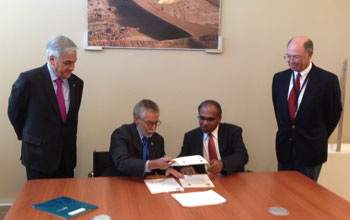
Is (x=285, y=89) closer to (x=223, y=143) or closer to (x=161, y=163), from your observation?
(x=223, y=143)

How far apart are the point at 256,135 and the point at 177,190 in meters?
1.90

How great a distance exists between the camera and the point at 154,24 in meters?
3.40

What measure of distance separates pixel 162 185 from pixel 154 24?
1.83 m

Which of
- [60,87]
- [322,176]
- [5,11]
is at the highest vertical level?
[5,11]

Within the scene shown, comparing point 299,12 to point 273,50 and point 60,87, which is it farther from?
point 60,87

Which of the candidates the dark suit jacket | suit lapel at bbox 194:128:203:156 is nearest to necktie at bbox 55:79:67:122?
the dark suit jacket

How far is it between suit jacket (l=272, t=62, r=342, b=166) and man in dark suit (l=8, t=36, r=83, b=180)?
1880 mm

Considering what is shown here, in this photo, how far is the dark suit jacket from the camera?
231 cm

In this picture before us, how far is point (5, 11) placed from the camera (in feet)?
10.4

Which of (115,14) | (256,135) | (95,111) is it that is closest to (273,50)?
(256,135)

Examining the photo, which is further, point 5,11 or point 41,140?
point 5,11

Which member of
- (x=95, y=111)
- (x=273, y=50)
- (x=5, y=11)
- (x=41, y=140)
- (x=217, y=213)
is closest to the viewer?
(x=217, y=213)

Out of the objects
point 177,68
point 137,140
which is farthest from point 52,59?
point 177,68

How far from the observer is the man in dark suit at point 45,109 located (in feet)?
7.86
